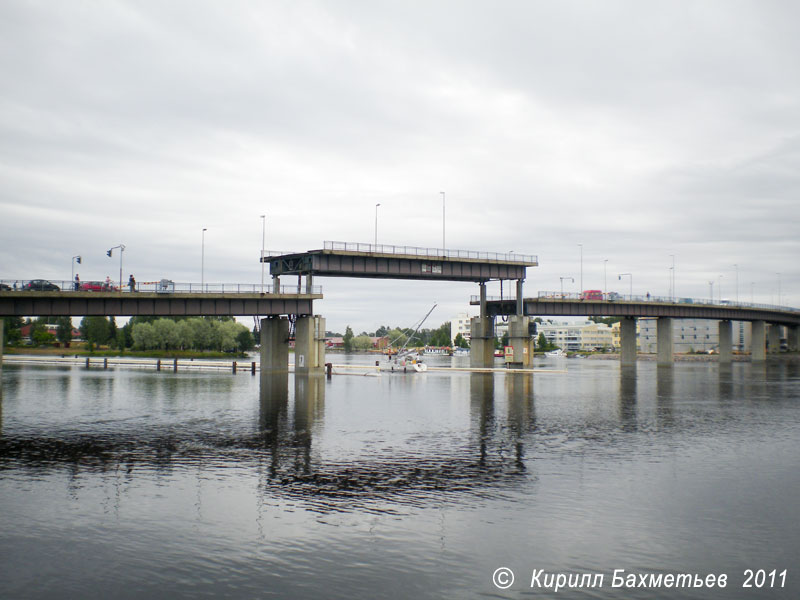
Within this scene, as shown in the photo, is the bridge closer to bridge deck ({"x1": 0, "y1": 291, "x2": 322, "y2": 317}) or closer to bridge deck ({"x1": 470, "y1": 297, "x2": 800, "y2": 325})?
bridge deck ({"x1": 470, "y1": 297, "x2": 800, "y2": 325})

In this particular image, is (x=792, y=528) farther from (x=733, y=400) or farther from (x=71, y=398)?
(x=71, y=398)

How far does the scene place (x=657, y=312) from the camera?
481 ft

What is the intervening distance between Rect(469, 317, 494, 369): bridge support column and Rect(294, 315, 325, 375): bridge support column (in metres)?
38.8

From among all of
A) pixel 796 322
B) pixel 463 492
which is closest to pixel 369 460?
pixel 463 492

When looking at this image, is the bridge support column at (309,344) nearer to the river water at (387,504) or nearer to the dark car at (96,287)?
the dark car at (96,287)

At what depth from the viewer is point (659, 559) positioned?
56.9 feet

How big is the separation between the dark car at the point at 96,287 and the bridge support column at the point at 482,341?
6558 centimetres

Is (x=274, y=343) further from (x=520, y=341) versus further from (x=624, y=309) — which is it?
(x=624, y=309)

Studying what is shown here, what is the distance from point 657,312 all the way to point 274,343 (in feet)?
300

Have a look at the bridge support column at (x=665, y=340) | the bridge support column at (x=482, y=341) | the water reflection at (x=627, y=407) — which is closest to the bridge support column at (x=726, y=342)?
the bridge support column at (x=665, y=340)

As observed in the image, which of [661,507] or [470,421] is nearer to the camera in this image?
[661,507]

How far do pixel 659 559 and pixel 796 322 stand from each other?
689 feet

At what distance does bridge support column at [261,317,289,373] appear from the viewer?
311ft

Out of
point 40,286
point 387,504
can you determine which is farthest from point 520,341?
point 387,504
